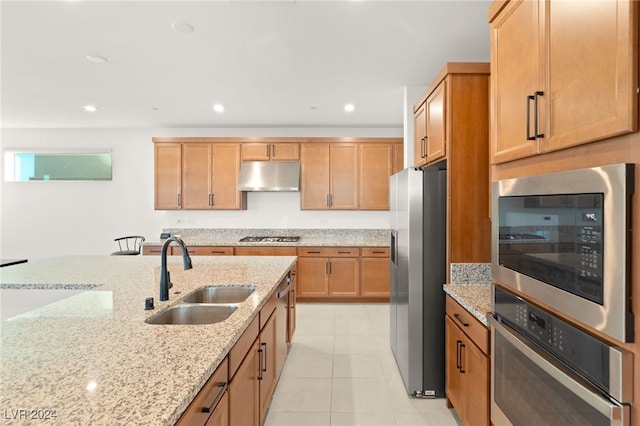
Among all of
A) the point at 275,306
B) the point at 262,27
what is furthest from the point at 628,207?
the point at 262,27

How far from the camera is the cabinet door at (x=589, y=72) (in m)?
0.79

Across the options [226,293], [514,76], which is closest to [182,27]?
[226,293]

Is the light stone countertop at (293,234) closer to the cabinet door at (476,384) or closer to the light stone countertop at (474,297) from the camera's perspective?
the light stone countertop at (474,297)

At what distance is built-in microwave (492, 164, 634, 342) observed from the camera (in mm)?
796

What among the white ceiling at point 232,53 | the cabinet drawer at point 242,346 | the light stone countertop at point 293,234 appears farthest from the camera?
the light stone countertop at point 293,234

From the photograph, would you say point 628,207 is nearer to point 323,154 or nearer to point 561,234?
point 561,234

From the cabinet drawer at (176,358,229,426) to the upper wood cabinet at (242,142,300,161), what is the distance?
3919mm

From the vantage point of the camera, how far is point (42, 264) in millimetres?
2662

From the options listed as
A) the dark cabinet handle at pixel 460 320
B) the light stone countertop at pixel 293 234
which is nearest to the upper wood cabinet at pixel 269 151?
the light stone countertop at pixel 293 234

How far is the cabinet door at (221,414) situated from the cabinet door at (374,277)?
347 centimetres

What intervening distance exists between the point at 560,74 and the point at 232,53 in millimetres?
2445

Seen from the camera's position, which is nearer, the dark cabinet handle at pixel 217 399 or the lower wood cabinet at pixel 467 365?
the dark cabinet handle at pixel 217 399

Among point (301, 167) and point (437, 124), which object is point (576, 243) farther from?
point (301, 167)

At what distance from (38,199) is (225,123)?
345 cm
